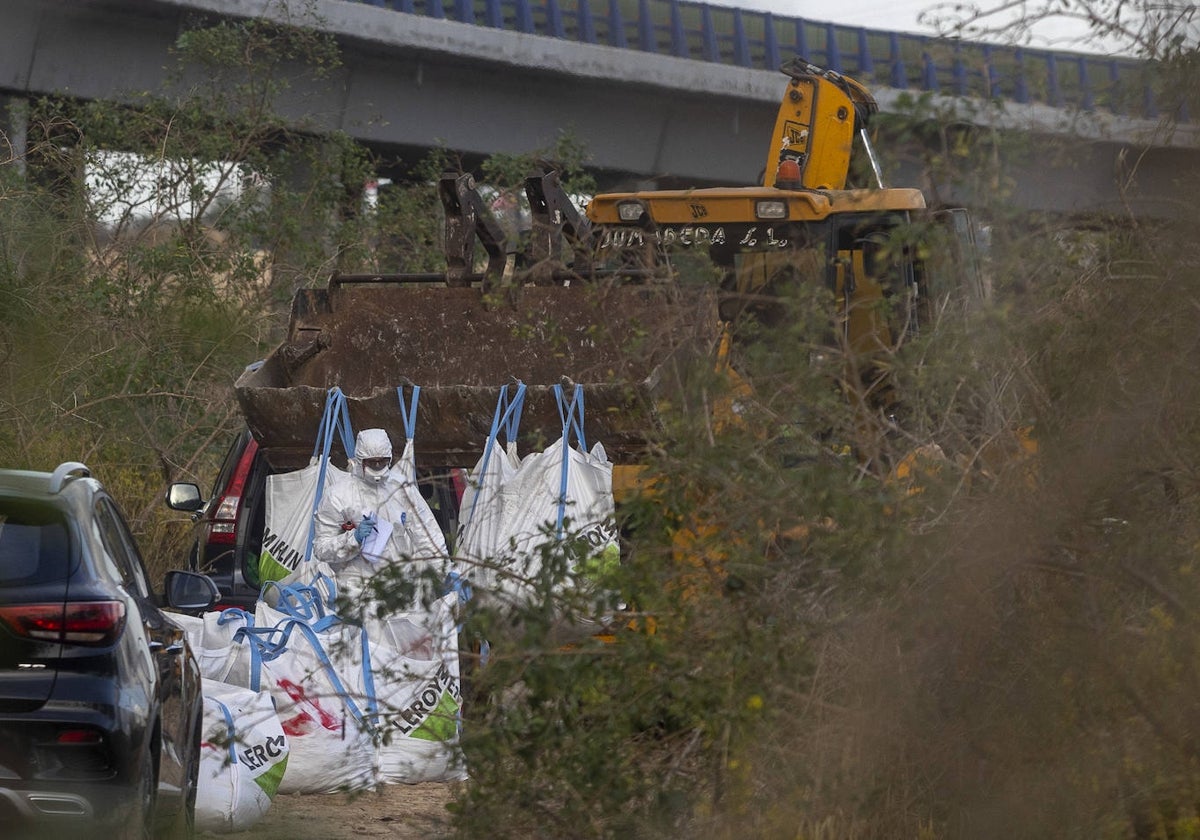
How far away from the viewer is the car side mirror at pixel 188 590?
18.9ft

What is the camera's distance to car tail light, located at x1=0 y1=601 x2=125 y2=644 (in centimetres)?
445

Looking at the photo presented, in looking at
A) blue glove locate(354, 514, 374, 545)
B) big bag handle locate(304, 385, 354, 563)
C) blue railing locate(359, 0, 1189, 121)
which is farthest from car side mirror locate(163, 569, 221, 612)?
blue railing locate(359, 0, 1189, 121)

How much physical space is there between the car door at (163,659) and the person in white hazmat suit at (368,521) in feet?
6.31

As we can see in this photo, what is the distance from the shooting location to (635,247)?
810 centimetres

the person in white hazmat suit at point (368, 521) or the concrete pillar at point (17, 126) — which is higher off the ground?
the concrete pillar at point (17, 126)

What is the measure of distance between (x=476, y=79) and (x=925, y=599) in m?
18.9

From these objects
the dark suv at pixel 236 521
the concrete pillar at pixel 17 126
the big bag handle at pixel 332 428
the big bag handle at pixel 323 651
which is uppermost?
the concrete pillar at pixel 17 126

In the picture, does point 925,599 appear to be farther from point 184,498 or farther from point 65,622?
point 184,498

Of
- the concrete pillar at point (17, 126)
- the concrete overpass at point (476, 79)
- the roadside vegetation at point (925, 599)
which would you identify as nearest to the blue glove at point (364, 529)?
the roadside vegetation at point (925, 599)

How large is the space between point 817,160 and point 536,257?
2.09m

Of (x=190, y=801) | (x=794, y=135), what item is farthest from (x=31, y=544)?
(x=794, y=135)

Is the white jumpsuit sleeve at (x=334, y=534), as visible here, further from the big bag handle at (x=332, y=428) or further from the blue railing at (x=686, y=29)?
the blue railing at (x=686, y=29)

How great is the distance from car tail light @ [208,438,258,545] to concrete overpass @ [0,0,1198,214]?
423 inches

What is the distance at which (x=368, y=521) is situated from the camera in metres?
7.77
